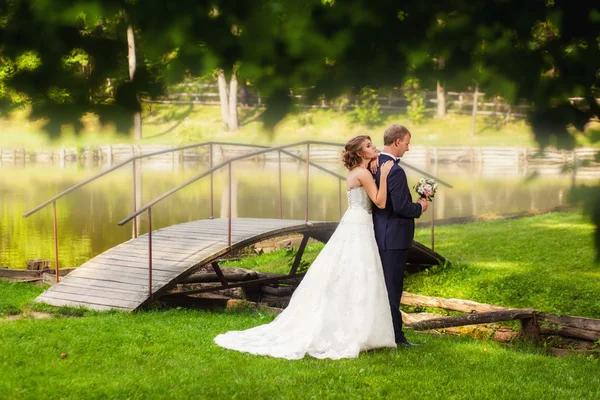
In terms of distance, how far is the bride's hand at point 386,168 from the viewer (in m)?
7.15

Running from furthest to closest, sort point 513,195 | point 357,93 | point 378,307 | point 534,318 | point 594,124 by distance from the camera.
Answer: point 513,195
point 534,318
point 378,307
point 594,124
point 357,93

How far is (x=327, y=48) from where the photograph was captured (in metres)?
3.59

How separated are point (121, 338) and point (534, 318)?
4161mm

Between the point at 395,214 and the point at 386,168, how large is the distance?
1.47 ft

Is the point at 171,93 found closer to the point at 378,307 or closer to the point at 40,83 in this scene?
the point at 40,83

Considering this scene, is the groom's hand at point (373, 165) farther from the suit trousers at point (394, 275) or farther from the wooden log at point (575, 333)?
the wooden log at point (575, 333)

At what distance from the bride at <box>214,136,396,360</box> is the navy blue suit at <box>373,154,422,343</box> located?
0.07 m

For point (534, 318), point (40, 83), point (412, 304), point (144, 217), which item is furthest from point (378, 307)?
point (144, 217)

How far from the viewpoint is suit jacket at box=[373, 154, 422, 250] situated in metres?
7.14

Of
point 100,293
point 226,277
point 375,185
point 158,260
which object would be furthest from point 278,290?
point 375,185

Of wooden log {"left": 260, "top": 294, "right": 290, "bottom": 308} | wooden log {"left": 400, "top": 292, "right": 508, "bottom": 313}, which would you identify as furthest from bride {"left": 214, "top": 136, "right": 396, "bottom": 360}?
wooden log {"left": 260, "top": 294, "right": 290, "bottom": 308}

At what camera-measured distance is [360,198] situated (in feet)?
24.4

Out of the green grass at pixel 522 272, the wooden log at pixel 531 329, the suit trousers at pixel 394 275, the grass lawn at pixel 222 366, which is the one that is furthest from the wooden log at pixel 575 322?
the suit trousers at pixel 394 275

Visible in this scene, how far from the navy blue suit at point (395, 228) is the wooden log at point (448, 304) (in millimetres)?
2267
